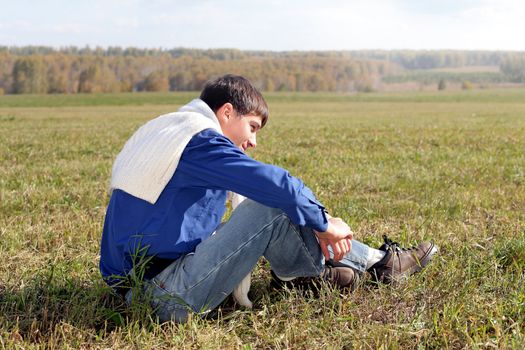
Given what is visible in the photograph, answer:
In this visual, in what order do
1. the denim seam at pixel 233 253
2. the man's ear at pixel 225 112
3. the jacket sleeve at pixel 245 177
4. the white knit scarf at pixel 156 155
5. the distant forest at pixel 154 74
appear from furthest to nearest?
the distant forest at pixel 154 74
the man's ear at pixel 225 112
the denim seam at pixel 233 253
the white knit scarf at pixel 156 155
the jacket sleeve at pixel 245 177

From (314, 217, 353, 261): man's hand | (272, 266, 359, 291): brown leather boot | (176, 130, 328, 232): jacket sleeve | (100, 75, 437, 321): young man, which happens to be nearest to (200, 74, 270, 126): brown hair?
(100, 75, 437, 321): young man

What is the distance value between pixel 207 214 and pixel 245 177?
0.53 meters

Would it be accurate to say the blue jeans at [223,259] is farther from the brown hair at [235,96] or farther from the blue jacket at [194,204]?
the brown hair at [235,96]

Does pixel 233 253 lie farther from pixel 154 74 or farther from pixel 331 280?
pixel 154 74

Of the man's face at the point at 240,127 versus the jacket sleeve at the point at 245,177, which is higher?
the man's face at the point at 240,127

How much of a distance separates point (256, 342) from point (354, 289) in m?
0.86

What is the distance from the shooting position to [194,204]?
3404mm

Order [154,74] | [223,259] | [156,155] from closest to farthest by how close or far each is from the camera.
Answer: [156,155] < [223,259] < [154,74]

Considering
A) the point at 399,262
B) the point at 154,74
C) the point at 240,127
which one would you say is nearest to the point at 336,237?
the point at 399,262

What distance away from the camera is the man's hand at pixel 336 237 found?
131 inches

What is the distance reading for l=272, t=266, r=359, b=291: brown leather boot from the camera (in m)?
3.65

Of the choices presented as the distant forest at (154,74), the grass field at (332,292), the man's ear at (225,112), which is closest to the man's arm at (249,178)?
the man's ear at (225,112)

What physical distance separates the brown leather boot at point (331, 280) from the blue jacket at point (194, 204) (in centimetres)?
51

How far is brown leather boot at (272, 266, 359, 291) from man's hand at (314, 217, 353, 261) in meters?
0.21
